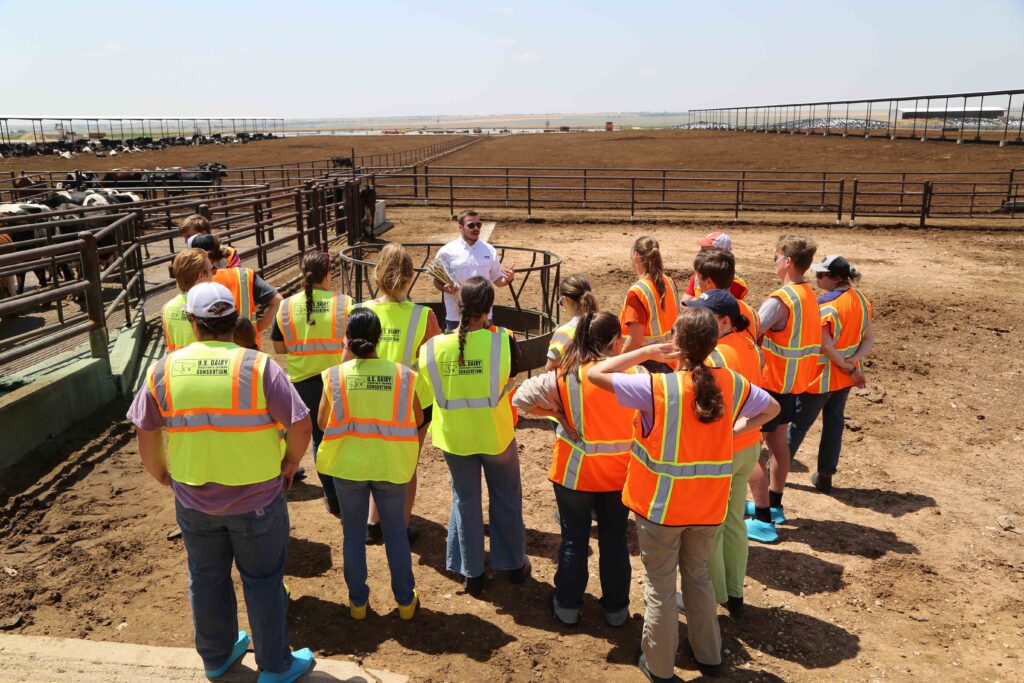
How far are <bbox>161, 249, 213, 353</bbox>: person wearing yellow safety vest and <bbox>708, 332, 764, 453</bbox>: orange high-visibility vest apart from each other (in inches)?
104

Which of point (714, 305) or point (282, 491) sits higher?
point (714, 305)

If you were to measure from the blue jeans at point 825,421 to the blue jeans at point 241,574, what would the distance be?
130 inches

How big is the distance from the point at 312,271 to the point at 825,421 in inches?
137

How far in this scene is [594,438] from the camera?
3.41 meters

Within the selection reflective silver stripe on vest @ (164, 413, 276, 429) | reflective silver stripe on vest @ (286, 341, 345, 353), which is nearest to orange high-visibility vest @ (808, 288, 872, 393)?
reflective silver stripe on vest @ (286, 341, 345, 353)

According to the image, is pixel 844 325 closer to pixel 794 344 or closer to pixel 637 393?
pixel 794 344

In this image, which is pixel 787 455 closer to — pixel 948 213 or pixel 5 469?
pixel 5 469

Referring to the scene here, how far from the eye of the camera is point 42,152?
56.2m

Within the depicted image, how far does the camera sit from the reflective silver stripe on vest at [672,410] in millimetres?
2918

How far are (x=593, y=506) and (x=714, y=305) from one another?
1085 mm

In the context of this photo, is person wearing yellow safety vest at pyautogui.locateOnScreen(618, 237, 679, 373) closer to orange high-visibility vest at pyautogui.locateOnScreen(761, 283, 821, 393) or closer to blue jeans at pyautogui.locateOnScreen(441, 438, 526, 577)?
orange high-visibility vest at pyautogui.locateOnScreen(761, 283, 821, 393)

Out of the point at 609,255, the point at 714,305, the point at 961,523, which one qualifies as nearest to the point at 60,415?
the point at 714,305

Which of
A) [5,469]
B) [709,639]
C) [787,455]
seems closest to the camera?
[709,639]

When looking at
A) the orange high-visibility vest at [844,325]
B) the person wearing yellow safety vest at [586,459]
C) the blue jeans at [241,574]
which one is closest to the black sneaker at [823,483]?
the orange high-visibility vest at [844,325]
